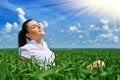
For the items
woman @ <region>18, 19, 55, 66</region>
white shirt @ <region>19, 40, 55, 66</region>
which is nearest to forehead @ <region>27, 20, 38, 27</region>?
woman @ <region>18, 19, 55, 66</region>

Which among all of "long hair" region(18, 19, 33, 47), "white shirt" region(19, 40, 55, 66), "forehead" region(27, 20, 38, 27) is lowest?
"white shirt" region(19, 40, 55, 66)

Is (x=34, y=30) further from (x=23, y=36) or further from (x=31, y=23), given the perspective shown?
(x=23, y=36)

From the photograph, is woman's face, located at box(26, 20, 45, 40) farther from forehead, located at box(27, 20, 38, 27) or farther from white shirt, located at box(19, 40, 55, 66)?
white shirt, located at box(19, 40, 55, 66)

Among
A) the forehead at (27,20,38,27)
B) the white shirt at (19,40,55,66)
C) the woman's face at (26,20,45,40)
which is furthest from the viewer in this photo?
the forehead at (27,20,38,27)

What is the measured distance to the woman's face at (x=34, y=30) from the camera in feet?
25.4

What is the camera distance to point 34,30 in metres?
7.83

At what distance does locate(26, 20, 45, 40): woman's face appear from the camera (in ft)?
25.4

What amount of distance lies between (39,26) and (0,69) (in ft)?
11.1

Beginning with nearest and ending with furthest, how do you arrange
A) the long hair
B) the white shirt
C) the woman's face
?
the white shirt → the woman's face → the long hair

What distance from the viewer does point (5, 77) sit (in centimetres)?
402

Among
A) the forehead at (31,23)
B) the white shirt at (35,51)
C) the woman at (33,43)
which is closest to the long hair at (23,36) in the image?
the woman at (33,43)

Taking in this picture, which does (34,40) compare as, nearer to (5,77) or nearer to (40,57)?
(40,57)

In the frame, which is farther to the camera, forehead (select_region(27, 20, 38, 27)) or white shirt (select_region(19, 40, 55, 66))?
forehead (select_region(27, 20, 38, 27))

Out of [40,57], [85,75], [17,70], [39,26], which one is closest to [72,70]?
[85,75]
